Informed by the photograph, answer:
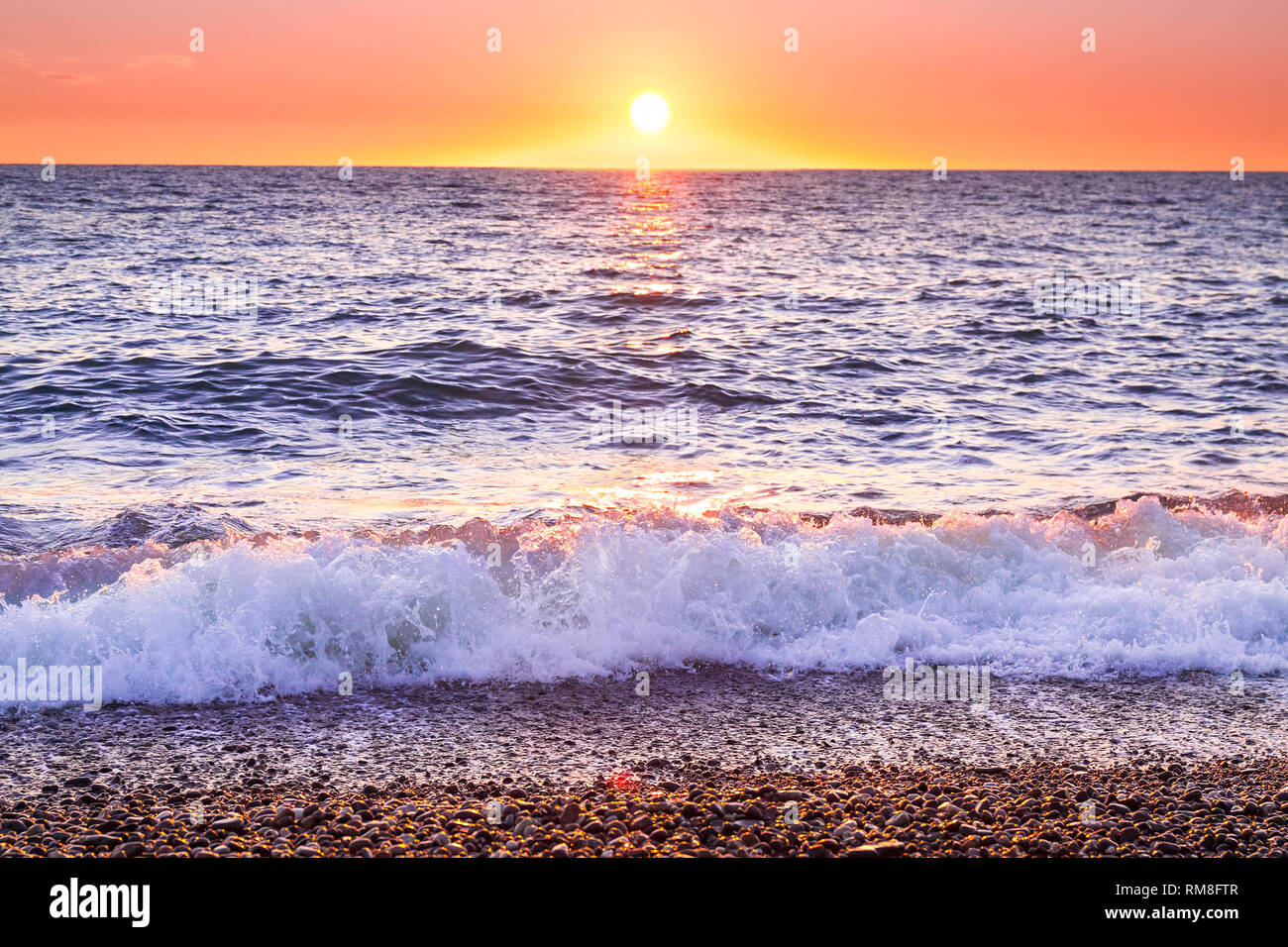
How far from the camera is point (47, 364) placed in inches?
599

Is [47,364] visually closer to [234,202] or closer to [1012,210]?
[234,202]

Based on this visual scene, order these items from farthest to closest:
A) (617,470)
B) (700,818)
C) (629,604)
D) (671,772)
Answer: (617,470) → (629,604) → (671,772) → (700,818)

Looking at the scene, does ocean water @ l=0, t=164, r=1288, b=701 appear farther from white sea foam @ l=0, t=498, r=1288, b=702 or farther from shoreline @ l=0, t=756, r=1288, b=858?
shoreline @ l=0, t=756, r=1288, b=858

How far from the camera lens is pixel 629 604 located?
742 cm

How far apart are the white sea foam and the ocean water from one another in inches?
1.1

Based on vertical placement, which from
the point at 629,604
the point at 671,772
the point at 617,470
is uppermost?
the point at 617,470

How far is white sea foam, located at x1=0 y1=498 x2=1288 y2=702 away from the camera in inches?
262

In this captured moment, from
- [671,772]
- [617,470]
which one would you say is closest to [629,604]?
[671,772]

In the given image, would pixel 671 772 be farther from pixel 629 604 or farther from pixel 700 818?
pixel 629 604

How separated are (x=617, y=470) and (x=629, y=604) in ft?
14.3

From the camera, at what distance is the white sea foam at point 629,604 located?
666cm

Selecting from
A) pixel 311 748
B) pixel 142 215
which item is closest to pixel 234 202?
pixel 142 215

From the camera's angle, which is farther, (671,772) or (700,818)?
(671,772)
